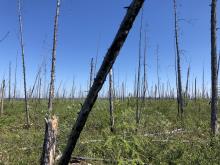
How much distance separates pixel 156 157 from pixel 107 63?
31.5 ft

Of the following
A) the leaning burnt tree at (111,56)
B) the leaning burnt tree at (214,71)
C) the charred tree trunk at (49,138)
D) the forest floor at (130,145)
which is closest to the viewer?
the leaning burnt tree at (111,56)

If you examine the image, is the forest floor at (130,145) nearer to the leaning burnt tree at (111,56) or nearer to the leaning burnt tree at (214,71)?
the leaning burnt tree at (214,71)

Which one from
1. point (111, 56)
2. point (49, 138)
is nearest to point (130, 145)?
point (49, 138)

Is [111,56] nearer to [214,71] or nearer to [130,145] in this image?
[130,145]

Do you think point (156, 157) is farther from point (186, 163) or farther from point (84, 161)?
point (84, 161)

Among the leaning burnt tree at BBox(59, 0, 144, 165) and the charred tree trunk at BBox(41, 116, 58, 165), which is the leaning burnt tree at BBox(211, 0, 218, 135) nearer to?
the charred tree trunk at BBox(41, 116, 58, 165)

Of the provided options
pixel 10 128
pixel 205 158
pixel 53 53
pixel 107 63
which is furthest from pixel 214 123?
pixel 10 128

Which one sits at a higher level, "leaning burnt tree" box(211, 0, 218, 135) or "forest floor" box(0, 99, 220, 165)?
"leaning burnt tree" box(211, 0, 218, 135)

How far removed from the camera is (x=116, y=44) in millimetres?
1910

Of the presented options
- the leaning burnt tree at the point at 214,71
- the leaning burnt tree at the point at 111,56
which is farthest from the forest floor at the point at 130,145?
the leaning burnt tree at the point at 111,56

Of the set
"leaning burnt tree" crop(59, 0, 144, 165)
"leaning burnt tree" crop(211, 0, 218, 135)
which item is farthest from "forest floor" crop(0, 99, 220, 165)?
"leaning burnt tree" crop(59, 0, 144, 165)

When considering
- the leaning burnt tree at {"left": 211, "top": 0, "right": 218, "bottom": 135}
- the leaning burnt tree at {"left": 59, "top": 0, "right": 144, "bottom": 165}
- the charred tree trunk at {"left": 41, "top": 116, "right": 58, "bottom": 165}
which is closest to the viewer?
the leaning burnt tree at {"left": 59, "top": 0, "right": 144, "bottom": 165}

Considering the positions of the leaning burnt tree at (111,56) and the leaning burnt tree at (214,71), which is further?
the leaning burnt tree at (214,71)

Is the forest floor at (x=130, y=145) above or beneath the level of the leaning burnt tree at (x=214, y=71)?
beneath
